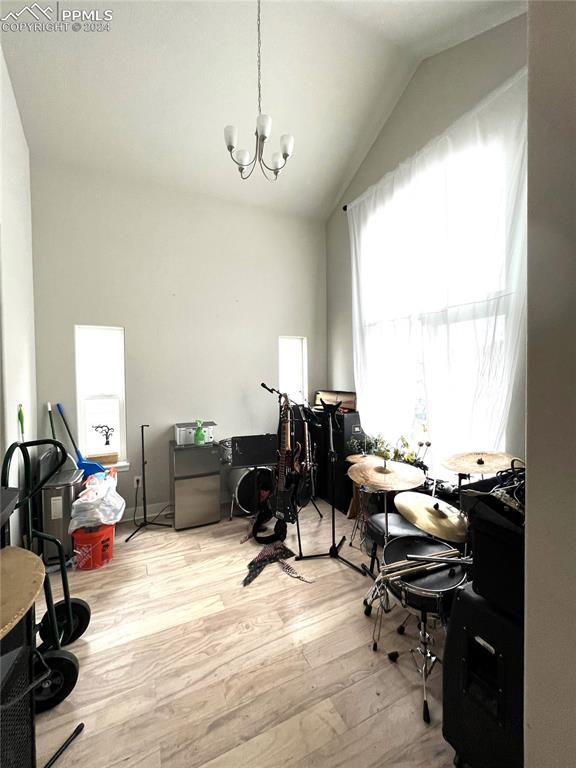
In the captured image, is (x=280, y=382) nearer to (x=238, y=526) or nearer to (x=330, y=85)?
(x=238, y=526)

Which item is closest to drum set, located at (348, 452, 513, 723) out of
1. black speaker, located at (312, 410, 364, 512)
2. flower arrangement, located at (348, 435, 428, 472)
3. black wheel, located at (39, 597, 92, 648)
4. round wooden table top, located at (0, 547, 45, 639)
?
flower arrangement, located at (348, 435, 428, 472)

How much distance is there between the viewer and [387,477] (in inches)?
75.0

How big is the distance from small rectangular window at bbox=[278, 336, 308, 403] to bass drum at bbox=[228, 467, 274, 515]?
3.71 ft

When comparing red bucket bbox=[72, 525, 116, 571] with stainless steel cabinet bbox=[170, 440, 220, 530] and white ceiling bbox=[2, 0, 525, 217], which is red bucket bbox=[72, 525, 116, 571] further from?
white ceiling bbox=[2, 0, 525, 217]

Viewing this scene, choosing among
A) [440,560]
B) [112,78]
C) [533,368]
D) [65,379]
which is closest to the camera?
[533,368]

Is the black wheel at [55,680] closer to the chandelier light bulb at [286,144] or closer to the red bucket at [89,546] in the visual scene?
the red bucket at [89,546]

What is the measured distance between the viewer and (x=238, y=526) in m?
3.07

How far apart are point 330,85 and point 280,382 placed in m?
2.96

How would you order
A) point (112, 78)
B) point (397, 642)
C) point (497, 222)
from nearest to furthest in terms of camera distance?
point (397, 642), point (497, 222), point (112, 78)

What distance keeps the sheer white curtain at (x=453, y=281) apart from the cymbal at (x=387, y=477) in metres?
0.62

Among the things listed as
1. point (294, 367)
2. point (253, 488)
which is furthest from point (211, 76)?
point (253, 488)

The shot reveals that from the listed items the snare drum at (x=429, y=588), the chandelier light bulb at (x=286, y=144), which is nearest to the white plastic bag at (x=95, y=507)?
the snare drum at (x=429, y=588)

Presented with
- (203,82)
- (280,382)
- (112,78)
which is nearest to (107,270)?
(112,78)

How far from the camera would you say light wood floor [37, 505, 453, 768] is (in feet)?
3.96
